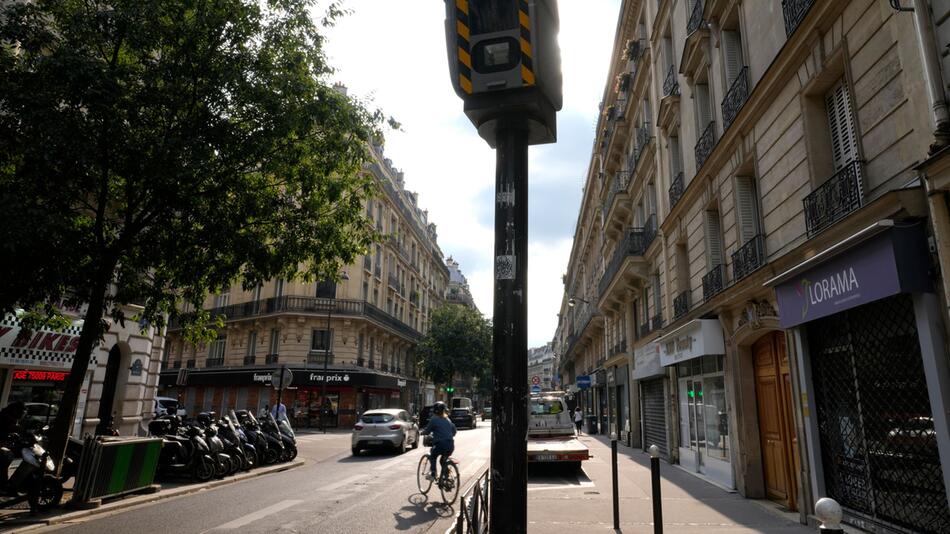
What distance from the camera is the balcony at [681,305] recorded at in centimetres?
1459

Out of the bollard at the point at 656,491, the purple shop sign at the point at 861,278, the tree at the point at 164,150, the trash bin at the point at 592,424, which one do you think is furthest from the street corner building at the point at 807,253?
the trash bin at the point at 592,424

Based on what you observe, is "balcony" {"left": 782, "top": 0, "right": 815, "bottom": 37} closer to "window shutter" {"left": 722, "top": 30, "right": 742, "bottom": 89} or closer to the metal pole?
"window shutter" {"left": 722, "top": 30, "right": 742, "bottom": 89}

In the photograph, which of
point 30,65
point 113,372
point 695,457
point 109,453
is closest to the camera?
point 30,65

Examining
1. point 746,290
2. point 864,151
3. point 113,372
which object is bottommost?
point 113,372

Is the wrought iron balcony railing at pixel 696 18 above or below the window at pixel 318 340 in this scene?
above

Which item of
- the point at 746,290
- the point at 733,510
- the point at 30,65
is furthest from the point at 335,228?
the point at 733,510

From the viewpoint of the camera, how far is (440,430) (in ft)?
35.1

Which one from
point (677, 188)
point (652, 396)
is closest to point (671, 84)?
point (677, 188)

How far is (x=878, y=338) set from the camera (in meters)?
6.50

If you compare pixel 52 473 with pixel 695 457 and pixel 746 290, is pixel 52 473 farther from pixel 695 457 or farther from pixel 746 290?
pixel 695 457

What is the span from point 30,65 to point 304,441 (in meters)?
19.5

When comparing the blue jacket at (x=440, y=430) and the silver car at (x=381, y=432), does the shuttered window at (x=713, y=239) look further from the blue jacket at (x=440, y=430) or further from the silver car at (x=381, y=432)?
the silver car at (x=381, y=432)

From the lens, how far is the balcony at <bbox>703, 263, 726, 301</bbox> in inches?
472

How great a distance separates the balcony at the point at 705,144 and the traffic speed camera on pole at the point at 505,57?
10.5 meters
